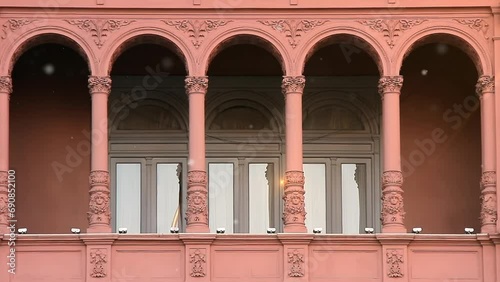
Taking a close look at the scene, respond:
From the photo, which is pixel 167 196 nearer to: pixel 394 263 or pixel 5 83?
pixel 5 83

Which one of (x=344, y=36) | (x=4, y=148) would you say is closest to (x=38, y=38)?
(x=4, y=148)

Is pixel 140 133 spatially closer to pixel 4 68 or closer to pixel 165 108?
pixel 165 108

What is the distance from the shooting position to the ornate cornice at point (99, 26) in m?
37.8

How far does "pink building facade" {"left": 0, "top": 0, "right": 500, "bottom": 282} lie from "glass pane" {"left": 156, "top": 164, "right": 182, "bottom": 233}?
5 centimetres

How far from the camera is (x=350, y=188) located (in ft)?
138

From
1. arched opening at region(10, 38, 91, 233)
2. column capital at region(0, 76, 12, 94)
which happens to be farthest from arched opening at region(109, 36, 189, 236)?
column capital at region(0, 76, 12, 94)

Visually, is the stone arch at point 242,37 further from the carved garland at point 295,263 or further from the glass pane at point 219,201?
the glass pane at point 219,201

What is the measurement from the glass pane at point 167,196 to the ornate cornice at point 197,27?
5257 mm

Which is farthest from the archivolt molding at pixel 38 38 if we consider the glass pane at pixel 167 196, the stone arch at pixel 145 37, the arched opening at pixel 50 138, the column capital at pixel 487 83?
the column capital at pixel 487 83

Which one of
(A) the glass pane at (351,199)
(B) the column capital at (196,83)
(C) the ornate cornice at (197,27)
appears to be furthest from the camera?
(A) the glass pane at (351,199)

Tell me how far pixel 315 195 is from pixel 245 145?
7.53ft

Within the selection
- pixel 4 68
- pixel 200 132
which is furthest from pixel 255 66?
pixel 4 68

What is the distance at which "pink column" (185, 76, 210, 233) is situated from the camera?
3706cm

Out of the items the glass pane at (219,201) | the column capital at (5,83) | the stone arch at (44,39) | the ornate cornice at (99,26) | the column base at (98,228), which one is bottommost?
the column base at (98,228)
